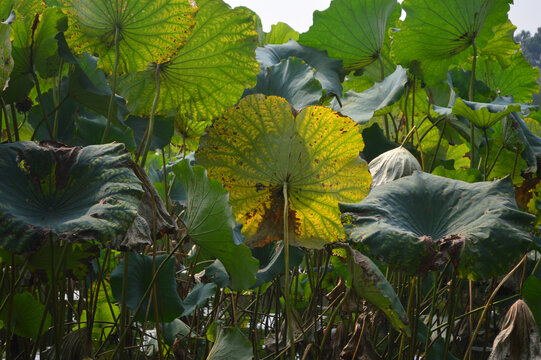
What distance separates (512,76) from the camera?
1365mm

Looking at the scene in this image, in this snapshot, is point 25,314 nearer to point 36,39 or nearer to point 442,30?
point 36,39

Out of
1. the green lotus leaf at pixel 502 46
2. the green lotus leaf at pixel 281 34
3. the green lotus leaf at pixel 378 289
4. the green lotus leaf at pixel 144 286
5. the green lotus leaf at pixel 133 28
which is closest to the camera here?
the green lotus leaf at pixel 378 289

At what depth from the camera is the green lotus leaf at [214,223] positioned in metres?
0.72

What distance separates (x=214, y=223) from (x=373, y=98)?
1.74 feet

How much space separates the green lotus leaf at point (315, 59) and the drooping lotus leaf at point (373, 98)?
0.14 feet

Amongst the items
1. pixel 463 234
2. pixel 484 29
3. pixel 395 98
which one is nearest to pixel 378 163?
pixel 395 98

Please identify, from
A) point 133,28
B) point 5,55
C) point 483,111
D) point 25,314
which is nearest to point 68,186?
point 5,55

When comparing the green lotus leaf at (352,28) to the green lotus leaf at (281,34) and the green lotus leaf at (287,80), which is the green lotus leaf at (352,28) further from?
the green lotus leaf at (281,34)

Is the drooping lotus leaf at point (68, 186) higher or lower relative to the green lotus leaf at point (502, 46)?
lower

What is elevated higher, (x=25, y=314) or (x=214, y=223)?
(x=214, y=223)

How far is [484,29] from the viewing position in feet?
3.54

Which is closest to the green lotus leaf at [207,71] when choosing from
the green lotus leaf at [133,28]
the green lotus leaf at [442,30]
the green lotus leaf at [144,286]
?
the green lotus leaf at [133,28]

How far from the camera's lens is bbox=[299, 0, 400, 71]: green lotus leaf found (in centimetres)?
117

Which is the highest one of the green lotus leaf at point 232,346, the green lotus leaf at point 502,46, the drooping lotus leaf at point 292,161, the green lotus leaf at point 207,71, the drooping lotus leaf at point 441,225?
the green lotus leaf at point 502,46
